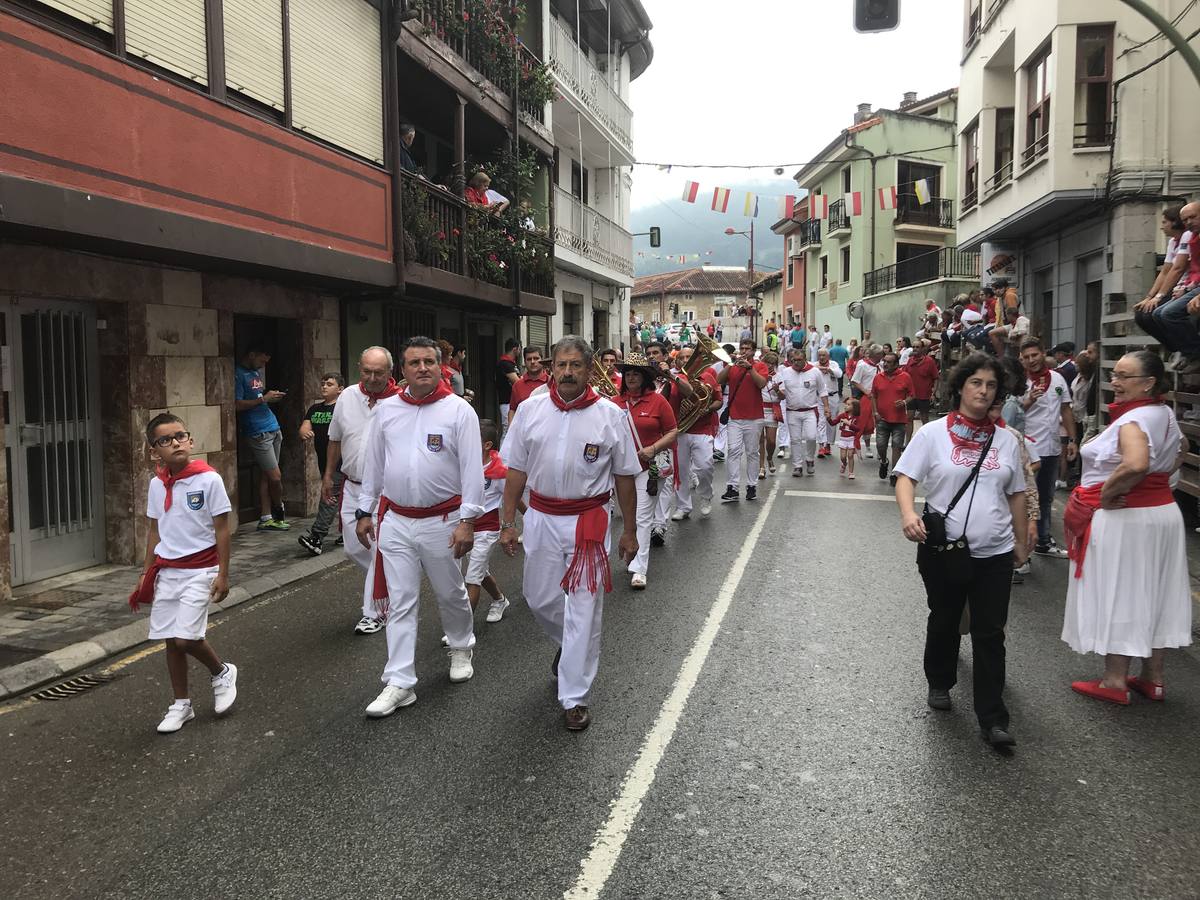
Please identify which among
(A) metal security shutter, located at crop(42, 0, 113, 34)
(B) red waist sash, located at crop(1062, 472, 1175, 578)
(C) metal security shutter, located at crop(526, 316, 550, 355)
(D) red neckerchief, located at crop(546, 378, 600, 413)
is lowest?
(B) red waist sash, located at crop(1062, 472, 1175, 578)

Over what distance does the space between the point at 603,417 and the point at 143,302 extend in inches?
230

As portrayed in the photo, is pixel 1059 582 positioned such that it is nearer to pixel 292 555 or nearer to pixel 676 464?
pixel 676 464

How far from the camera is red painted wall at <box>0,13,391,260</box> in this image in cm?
659

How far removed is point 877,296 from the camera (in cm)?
3659

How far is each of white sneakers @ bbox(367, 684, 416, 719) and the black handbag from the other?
2.70 m

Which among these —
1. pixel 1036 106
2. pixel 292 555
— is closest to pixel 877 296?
pixel 1036 106

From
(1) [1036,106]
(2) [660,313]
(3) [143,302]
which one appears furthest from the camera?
(2) [660,313]

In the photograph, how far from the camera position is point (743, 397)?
11805 millimetres

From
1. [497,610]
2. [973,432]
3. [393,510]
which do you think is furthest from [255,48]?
[973,432]

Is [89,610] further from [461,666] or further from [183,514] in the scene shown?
[461,666]

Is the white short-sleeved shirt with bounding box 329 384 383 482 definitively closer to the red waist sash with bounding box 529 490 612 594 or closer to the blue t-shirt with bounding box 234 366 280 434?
the red waist sash with bounding box 529 490 612 594

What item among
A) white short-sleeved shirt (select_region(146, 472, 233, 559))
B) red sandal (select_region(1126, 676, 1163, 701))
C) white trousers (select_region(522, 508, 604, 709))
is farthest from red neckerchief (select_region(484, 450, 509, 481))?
red sandal (select_region(1126, 676, 1163, 701))

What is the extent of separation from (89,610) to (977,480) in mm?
6234

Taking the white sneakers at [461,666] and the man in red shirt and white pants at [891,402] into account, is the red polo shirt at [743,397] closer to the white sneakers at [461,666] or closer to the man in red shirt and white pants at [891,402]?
the man in red shirt and white pants at [891,402]
